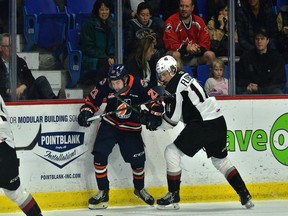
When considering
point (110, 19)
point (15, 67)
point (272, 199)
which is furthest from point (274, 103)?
Result: point (15, 67)

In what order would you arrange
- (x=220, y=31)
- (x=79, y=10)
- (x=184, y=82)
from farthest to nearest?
1. (x=220, y=31)
2. (x=79, y=10)
3. (x=184, y=82)

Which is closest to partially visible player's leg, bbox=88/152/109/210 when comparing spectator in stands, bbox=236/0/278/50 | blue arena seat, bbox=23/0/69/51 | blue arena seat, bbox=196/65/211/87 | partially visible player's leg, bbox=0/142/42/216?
blue arena seat, bbox=23/0/69/51

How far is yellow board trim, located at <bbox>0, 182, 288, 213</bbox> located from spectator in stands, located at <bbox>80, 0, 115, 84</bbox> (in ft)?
3.18

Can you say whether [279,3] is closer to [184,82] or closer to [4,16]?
[184,82]

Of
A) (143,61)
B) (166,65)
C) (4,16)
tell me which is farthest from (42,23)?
(166,65)

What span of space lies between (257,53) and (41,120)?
6.56 ft

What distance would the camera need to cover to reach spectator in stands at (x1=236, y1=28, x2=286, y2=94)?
946 cm

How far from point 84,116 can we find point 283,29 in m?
2.01

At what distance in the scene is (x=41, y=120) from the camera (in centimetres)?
890

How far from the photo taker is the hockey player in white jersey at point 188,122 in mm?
8719

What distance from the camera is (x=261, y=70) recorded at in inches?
374

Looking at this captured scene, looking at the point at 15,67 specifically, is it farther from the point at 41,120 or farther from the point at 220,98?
the point at 220,98

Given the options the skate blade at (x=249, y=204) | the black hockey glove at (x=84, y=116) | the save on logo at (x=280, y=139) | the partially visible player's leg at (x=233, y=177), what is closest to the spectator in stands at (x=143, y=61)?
the black hockey glove at (x=84, y=116)

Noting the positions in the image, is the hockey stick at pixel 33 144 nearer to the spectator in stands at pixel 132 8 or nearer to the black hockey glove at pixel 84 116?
the black hockey glove at pixel 84 116
